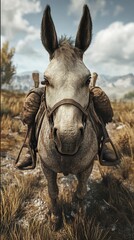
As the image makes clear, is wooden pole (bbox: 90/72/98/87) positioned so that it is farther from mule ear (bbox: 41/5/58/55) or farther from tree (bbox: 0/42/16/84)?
tree (bbox: 0/42/16/84)

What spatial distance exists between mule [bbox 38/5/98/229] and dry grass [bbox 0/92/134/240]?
97cm

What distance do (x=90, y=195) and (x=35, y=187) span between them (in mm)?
1128

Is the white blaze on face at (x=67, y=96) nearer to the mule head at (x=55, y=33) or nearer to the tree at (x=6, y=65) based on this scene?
the mule head at (x=55, y=33)

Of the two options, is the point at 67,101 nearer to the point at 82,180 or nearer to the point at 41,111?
the point at 41,111

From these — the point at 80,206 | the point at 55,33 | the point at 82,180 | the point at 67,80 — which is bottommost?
the point at 80,206

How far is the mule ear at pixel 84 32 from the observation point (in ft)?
8.78

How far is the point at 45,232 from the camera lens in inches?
141

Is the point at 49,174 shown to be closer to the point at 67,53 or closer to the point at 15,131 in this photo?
the point at 67,53

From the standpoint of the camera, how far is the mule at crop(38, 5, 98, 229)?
2195 millimetres

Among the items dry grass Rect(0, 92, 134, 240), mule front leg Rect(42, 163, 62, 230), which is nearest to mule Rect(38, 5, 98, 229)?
mule front leg Rect(42, 163, 62, 230)

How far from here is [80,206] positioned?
13.4 feet

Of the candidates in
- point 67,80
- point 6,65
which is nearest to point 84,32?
point 67,80

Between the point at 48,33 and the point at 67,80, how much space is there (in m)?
0.68

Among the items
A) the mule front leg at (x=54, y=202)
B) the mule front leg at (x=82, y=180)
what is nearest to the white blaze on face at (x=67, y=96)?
the mule front leg at (x=82, y=180)
